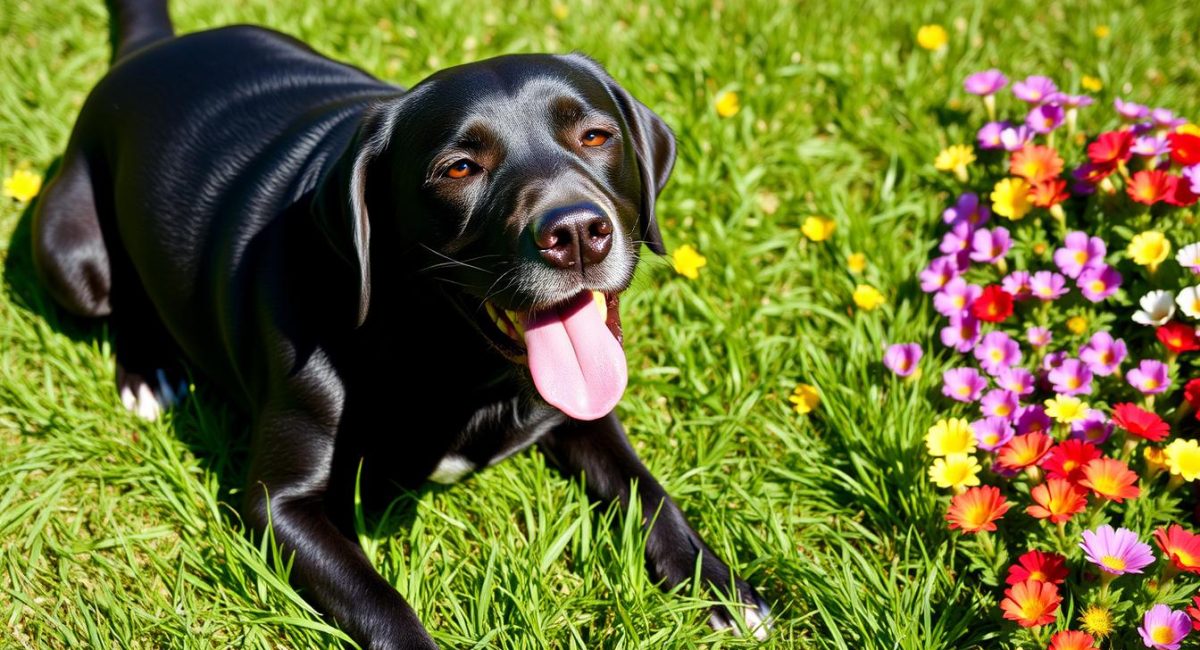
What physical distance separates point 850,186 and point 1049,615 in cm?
209

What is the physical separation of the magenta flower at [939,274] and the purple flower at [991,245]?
74mm

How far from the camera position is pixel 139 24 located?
13.2 ft

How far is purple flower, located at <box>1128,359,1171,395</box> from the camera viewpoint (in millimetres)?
2879

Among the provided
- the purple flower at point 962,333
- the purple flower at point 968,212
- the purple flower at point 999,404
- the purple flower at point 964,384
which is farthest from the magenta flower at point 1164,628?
the purple flower at point 968,212

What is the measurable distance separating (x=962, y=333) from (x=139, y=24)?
10.6ft

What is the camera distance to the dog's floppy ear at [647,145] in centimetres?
284

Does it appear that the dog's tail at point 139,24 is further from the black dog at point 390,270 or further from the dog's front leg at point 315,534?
the dog's front leg at point 315,534

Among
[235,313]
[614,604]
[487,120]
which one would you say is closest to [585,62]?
[487,120]

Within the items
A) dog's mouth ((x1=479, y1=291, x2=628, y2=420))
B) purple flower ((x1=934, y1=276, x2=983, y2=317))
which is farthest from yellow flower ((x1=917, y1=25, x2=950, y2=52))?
dog's mouth ((x1=479, y1=291, x2=628, y2=420))

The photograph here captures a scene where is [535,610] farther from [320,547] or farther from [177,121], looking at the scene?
[177,121]

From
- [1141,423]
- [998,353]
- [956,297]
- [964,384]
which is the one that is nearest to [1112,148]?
[956,297]

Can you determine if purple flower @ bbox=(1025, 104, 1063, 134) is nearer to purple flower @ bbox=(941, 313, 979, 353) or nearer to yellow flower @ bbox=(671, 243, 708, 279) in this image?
purple flower @ bbox=(941, 313, 979, 353)

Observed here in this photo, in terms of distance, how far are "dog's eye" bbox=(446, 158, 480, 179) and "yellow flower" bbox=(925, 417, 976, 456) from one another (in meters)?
1.41

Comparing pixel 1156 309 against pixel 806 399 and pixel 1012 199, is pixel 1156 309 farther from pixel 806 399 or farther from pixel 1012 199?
pixel 806 399
